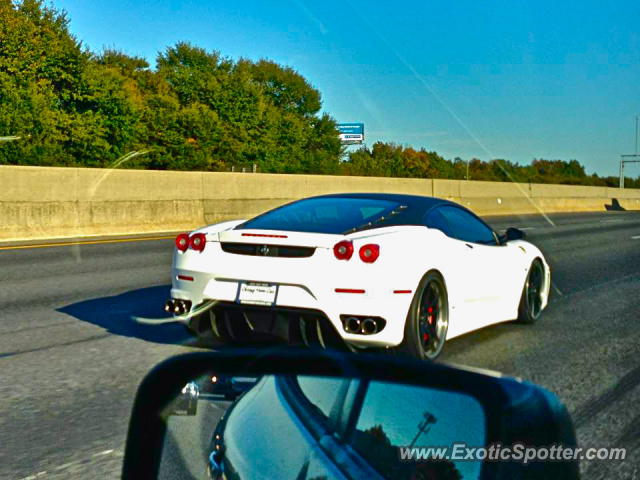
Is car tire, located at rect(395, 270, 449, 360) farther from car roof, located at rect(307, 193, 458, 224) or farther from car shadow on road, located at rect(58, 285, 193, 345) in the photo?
car shadow on road, located at rect(58, 285, 193, 345)

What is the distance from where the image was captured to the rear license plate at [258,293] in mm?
5641

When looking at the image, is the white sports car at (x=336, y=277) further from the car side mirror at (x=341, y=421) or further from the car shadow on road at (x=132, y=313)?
the car side mirror at (x=341, y=421)

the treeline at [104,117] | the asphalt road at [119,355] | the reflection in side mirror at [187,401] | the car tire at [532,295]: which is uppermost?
the treeline at [104,117]

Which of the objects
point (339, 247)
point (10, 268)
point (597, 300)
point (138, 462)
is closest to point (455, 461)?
point (138, 462)

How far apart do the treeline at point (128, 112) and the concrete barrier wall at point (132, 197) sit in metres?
6.10

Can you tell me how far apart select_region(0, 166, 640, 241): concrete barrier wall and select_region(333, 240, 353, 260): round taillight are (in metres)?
13.1

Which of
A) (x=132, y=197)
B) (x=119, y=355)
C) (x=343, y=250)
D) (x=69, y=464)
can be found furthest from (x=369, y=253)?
(x=132, y=197)

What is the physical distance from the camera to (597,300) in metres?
9.71

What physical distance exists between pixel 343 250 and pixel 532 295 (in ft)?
10.2

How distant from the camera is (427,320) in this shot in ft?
19.6

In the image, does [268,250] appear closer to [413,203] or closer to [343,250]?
[343,250]

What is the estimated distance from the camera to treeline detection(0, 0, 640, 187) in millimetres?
36156

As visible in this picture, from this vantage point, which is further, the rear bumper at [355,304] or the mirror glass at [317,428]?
the rear bumper at [355,304]

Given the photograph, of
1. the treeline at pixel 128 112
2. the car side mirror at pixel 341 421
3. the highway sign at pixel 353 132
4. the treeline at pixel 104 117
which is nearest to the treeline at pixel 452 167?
the highway sign at pixel 353 132
